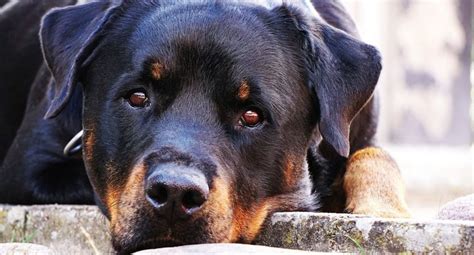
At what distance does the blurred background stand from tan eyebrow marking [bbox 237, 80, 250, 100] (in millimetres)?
7336

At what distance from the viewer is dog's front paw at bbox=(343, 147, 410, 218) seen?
4.25 m

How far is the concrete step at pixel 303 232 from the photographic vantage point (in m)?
3.20

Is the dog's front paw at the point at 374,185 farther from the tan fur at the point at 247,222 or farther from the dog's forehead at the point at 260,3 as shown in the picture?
the dog's forehead at the point at 260,3

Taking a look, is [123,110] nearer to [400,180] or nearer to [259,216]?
[259,216]

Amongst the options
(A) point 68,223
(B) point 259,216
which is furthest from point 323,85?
(A) point 68,223

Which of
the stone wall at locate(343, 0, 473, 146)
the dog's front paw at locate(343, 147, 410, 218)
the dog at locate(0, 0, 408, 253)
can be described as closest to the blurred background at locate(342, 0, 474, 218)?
the stone wall at locate(343, 0, 473, 146)

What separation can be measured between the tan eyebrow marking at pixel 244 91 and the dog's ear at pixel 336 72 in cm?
32

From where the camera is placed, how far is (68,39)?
4105 millimetres

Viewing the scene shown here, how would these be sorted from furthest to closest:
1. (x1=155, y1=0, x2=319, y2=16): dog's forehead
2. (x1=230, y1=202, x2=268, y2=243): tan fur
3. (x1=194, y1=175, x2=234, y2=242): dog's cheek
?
(x1=155, y1=0, x2=319, y2=16): dog's forehead → (x1=230, y1=202, x2=268, y2=243): tan fur → (x1=194, y1=175, x2=234, y2=242): dog's cheek

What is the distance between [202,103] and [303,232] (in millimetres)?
Answer: 543

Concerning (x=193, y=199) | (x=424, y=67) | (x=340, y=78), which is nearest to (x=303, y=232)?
(x=193, y=199)

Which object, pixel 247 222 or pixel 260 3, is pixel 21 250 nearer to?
pixel 247 222

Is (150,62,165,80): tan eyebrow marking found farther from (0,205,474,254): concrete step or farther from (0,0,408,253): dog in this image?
(0,205,474,254): concrete step

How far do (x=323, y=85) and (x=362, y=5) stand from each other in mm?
7733
